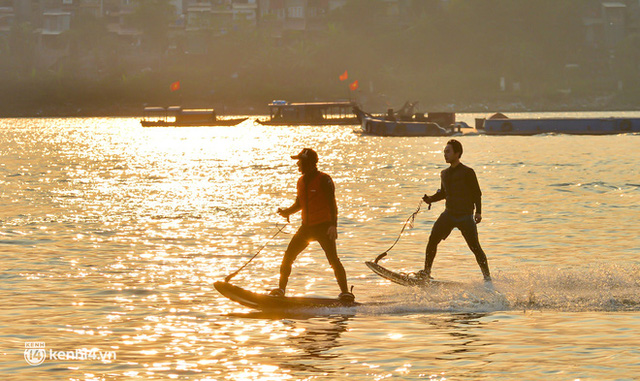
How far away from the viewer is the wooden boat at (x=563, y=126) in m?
88.7

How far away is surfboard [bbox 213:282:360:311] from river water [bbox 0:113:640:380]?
193mm

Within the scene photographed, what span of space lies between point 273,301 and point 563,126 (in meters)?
80.7

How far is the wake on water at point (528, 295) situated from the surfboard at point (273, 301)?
55 centimetres

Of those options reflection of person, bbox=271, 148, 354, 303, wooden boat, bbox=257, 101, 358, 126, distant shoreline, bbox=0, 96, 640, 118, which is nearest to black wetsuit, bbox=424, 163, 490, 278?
reflection of person, bbox=271, 148, 354, 303

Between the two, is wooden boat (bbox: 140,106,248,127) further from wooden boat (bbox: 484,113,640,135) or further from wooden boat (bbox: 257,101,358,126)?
wooden boat (bbox: 484,113,640,135)

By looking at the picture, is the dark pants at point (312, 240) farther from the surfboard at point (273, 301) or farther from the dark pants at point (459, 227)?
the dark pants at point (459, 227)

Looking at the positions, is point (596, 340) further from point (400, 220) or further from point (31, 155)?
point (31, 155)

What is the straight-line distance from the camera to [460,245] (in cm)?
2198

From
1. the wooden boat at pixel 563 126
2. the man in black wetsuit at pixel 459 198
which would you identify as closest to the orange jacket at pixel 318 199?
the man in black wetsuit at pixel 459 198

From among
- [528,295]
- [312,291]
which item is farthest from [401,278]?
[528,295]

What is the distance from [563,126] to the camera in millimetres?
91438

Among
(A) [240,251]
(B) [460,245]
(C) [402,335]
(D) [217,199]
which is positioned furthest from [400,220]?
(C) [402,335]

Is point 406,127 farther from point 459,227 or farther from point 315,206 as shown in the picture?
point 315,206

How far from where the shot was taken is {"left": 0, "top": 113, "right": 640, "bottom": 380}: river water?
37.3 ft
